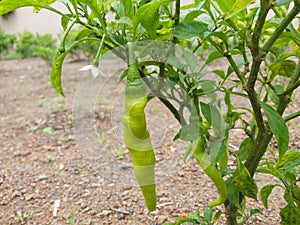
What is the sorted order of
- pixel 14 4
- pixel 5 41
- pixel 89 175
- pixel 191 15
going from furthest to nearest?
1. pixel 5 41
2. pixel 89 175
3. pixel 191 15
4. pixel 14 4

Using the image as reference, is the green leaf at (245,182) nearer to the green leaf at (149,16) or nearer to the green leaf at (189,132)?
the green leaf at (189,132)

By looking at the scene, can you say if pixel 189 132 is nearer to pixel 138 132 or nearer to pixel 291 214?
pixel 138 132

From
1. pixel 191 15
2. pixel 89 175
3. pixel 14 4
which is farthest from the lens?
pixel 89 175

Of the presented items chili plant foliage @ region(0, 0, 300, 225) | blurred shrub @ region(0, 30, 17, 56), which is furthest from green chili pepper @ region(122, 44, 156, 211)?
blurred shrub @ region(0, 30, 17, 56)

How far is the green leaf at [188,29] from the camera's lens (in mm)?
637

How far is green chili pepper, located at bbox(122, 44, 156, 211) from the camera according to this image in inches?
25.2

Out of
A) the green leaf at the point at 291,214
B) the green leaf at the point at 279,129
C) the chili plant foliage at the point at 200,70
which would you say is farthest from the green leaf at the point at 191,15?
the green leaf at the point at 291,214

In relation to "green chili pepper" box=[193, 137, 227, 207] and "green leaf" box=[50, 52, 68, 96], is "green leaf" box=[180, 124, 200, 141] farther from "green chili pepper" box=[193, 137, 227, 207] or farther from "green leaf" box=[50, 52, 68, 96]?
"green leaf" box=[50, 52, 68, 96]

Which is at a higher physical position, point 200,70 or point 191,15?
point 191,15

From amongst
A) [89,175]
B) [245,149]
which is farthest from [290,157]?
[89,175]

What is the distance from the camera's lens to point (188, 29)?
646 millimetres

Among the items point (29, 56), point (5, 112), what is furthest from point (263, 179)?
point (29, 56)

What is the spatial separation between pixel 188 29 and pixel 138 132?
203mm

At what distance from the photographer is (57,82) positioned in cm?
67
